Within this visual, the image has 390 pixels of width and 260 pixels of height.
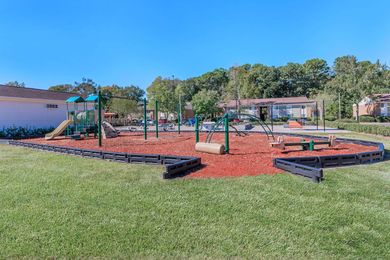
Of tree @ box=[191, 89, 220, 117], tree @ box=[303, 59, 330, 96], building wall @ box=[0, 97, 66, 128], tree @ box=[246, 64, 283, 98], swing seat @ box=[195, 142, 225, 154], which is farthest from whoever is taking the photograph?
tree @ box=[303, 59, 330, 96]

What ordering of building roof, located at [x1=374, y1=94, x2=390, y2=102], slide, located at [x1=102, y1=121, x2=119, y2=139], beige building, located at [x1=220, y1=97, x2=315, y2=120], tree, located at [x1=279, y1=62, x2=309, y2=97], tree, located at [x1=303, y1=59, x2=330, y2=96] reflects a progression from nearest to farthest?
slide, located at [x1=102, y1=121, x2=119, y2=139] < building roof, located at [x1=374, y1=94, x2=390, y2=102] < beige building, located at [x1=220, y1=97, x2=315, y2=120] < tree, located at [x1=279, y1=62, x2=309, y2=97] < tree, located at [x1=303, y1=59, x2=330, y2=96]

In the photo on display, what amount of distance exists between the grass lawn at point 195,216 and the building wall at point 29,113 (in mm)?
16705

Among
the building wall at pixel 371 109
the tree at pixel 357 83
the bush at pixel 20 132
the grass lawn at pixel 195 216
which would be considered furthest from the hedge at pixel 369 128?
→ the bush at pixel 20 132

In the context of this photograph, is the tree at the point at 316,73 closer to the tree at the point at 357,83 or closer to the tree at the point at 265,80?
the tree at the point at 265,80

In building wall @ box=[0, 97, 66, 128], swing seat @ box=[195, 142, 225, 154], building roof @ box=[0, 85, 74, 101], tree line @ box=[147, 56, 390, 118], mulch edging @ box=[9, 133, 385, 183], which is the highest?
tree line @ box=[147, 56, 390, 118]

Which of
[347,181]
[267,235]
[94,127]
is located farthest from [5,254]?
[94,127]

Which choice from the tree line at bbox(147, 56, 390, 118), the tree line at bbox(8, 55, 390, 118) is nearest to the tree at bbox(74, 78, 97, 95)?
the tree line at bbox(8, 55, 390, 118)

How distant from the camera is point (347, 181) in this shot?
554 cm

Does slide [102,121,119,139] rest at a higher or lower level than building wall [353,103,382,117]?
lower

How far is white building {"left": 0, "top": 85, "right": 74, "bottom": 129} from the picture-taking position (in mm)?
19672

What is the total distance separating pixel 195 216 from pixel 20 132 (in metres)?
20.3

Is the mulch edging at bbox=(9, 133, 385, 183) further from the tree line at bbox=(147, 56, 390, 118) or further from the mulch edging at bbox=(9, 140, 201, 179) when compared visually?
the tree line at bbox=(147, 56, 390, 118)

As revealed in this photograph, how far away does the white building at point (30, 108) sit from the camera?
1967 centimetres

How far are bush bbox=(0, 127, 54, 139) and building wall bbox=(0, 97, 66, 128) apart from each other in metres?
0.57
